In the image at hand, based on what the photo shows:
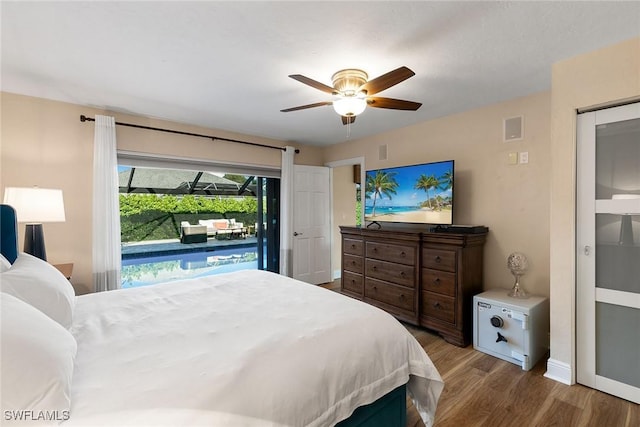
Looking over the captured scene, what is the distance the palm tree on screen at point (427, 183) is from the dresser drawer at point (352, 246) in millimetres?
1018

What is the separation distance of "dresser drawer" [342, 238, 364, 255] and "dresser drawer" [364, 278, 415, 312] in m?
0.40

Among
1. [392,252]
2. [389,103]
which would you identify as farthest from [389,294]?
[389,103]

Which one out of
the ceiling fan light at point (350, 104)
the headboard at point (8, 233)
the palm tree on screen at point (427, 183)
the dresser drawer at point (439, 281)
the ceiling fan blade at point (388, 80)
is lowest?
the dresser drawer at point (439, 281)

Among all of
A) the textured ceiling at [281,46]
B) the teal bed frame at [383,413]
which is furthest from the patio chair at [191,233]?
the teal bed frame at [383,413]

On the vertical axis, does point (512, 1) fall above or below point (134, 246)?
above

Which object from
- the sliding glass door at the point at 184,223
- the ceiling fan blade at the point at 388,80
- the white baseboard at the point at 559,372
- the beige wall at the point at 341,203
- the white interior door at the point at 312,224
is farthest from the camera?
the sliding glass door at the point at 184,223

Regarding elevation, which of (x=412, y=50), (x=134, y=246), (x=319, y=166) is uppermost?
(x=412, y=50)

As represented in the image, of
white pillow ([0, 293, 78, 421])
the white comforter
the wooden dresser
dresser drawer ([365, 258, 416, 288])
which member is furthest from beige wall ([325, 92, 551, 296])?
white pillow ([0, 293, 78, 421])

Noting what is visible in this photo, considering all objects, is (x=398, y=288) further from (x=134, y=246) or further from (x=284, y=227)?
(x=134, y=246)

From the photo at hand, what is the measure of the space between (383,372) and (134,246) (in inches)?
327

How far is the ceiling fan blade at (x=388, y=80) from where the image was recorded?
1.77m

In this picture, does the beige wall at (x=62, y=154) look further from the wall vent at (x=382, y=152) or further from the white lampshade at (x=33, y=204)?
the wall vent at (x=382, y=152)

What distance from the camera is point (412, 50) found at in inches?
78.6

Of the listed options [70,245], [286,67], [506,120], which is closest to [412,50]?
[286,67]
